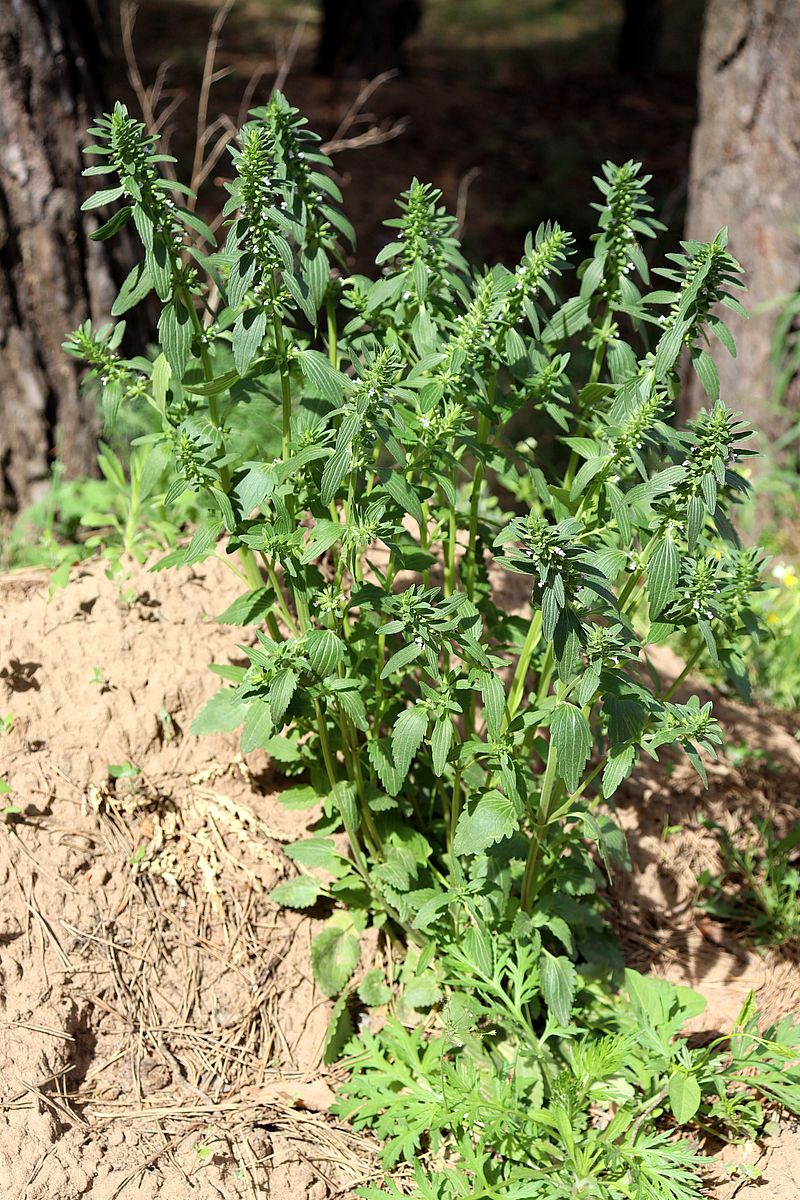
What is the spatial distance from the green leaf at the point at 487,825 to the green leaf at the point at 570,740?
203 millimetres

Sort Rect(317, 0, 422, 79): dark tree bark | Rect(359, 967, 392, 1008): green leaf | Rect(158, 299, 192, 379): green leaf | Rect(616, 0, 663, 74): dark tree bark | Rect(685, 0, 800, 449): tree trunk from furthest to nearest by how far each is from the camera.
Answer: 1. Rect(616, 0, 663, 74): dark tree bark
2. Rect(317, 0, 422, 79): dark tree bark
3. Rect(685, 0, 800, 449): tree trunk
4. Rect(359, 967, 392, 1008): green leaf
5. Rect(158, 299, 192, 379): green leaf

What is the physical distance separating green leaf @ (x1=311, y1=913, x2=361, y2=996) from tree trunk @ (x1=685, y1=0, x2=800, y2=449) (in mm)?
3343

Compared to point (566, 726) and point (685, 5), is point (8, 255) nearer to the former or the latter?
point (566, 726)

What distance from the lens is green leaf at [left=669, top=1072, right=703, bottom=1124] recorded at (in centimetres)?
221

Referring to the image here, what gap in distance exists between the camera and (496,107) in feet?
32.9

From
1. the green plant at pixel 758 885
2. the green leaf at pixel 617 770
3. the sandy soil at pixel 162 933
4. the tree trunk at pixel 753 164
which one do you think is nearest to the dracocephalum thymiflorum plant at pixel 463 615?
the green leaf at pixel 617 770

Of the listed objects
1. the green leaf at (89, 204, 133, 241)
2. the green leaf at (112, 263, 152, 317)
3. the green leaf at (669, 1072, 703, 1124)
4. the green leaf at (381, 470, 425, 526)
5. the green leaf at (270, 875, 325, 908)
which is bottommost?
the green leaf at (669, 1072, 703, 1124)

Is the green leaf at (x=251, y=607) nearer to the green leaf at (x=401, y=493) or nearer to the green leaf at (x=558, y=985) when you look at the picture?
the green leaf at (x=401, y=493)

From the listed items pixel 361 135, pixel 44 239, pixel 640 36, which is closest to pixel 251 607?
pixel 44 239

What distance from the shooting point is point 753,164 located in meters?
4.60

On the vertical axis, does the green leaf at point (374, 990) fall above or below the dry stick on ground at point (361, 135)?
below

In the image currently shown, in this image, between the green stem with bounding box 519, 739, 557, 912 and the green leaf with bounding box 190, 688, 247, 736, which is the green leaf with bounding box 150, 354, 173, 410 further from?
the green stem with bounding box 519, 739, 557, 912

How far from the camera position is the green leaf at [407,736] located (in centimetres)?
206

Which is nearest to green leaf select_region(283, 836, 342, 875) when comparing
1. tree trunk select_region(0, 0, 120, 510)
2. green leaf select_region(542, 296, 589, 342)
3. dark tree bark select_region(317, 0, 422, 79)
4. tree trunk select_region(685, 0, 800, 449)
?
green leaf select_region(542, 296, 589, 342)
